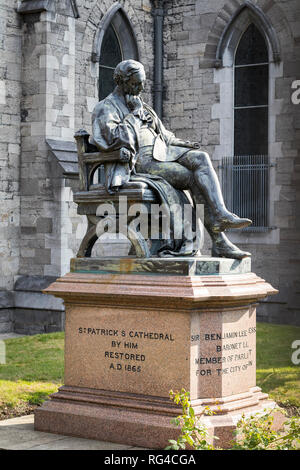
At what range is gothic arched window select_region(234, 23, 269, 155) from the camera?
1675 centimetres

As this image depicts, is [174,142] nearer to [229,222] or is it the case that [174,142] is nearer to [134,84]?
[134,84]

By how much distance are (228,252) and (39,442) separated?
2.24 m

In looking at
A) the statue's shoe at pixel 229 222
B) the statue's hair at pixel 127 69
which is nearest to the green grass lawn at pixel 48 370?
the statue's shoe at pixel 229 222

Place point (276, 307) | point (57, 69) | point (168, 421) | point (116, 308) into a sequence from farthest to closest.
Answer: point (276, 307) → point (57, 69) → point (116, 308) → point (168, 421)

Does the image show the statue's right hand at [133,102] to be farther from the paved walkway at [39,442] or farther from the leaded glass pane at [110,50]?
the leaded glass pane at [110,50]

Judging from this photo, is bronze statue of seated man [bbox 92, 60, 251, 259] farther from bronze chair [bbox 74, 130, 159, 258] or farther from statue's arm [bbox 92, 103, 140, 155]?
bronze chair [bbox 74, 130, 159, 258]

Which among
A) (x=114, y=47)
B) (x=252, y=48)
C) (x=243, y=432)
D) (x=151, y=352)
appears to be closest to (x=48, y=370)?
(x=151, y=352)

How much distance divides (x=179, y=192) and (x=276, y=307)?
28.2 feet

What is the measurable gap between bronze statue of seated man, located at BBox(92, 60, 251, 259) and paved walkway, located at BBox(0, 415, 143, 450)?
1.94 metres

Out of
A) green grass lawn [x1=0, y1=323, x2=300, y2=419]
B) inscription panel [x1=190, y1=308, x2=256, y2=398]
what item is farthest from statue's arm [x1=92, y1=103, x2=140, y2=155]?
green grass lawn [x1=0, y1=323, x2=300, y2=419]

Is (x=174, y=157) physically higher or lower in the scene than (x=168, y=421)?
higher

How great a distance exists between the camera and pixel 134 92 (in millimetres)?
7855
